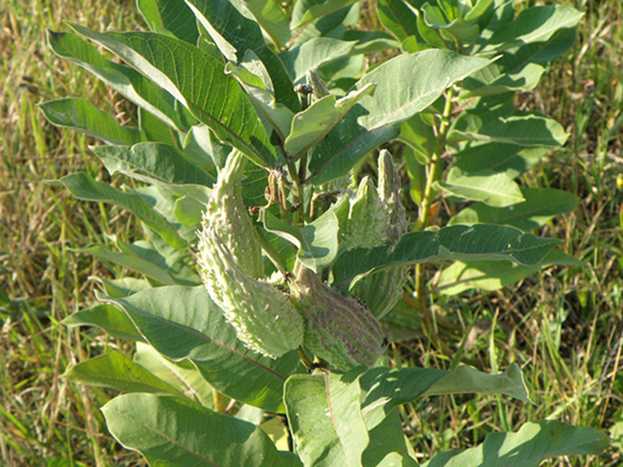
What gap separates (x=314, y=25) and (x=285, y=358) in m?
1.11

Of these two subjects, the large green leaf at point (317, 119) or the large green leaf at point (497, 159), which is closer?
the large green leaf at point (317, 119)

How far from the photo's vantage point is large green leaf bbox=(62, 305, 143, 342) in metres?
1.52

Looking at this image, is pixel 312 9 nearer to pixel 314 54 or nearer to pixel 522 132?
pixel 314 54

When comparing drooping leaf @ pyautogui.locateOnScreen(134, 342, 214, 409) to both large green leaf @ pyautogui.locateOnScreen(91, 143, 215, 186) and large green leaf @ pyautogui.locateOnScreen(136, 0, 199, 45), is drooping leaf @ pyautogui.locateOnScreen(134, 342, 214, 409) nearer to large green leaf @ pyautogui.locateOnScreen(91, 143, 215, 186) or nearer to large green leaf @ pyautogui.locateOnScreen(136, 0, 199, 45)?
large green leaf @ pyautogui.locateOnScreen(91, 143, 215, 186)

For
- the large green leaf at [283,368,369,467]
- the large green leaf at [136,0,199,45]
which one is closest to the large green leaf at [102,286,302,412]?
the large green leaf at [283,368,369,467]

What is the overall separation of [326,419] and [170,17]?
36.6 inches

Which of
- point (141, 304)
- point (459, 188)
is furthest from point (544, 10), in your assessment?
point (141, 304)

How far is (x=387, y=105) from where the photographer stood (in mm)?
1062

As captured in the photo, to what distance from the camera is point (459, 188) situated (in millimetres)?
1981

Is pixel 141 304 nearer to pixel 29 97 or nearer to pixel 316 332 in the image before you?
pixel 316 332

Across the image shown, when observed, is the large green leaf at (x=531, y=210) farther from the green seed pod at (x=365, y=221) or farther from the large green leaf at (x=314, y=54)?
the green seed pod at (x=365, y=221)

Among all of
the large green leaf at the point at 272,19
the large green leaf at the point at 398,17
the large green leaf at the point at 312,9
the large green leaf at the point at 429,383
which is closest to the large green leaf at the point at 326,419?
the large green leaf at the point at 429,383

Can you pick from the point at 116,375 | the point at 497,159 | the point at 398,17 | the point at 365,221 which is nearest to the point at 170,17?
the point at 365,221

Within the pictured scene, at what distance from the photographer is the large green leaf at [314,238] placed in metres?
0.86
